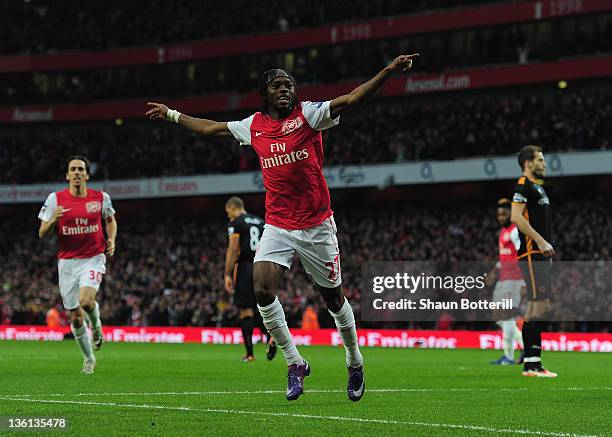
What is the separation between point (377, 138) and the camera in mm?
43375

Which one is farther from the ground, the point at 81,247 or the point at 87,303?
the point at 81,247

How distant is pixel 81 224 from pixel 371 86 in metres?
6.44

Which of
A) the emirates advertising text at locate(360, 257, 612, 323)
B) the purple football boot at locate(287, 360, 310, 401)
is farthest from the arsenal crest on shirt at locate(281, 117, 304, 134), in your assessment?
the emirates advertising text at locate(360, 257, 612, 323)

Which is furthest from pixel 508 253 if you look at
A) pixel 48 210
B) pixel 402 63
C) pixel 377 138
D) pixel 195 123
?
pixel 377 138

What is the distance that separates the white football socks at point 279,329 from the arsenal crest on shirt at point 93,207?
514 centimetres

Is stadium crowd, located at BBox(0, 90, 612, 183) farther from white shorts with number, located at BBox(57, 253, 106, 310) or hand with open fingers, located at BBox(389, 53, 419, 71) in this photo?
hand with open fingers, located at BBox(389, 53, 419, 71)

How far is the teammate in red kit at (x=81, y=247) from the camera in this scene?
43.9ft

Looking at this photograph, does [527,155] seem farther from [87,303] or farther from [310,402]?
[87,303]

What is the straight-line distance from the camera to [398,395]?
1002 cm

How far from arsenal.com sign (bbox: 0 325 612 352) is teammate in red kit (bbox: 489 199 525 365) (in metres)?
8.22

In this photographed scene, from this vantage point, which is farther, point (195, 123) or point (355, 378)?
point (195, 123)

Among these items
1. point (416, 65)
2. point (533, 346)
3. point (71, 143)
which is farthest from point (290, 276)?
point (533, 346)

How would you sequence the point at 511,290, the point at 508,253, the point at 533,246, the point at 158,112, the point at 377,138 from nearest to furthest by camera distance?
the point at 158,112, the point at 533,246, the point at 508,253, the point at 511,290, the point at 377,138

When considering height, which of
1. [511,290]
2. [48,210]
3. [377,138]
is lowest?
[511,290]
